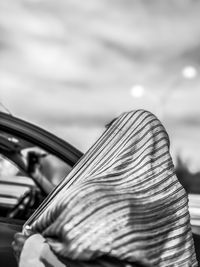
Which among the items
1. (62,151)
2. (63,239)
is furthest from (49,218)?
(62,151)

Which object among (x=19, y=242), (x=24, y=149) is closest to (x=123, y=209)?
(x=19, y=242)

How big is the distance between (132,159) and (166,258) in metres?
0.34

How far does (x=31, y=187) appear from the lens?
14.2 feet

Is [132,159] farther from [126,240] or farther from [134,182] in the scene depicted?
[126,240]

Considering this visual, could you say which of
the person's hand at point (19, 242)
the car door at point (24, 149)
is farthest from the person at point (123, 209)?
the car door at point (24, 149)

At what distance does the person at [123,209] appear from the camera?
1.75 metres

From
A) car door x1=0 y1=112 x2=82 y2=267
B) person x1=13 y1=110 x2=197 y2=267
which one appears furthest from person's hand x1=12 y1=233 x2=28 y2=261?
car door x1=0 y1=112 x2=82 y2=267

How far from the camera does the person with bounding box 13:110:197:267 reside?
69.0 inches

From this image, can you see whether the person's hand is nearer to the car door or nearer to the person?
the person

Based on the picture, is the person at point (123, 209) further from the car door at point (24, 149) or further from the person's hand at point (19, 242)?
the car door at point (24, 149)

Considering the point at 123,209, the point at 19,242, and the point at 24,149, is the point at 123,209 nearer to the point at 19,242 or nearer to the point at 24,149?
the point at 19,242

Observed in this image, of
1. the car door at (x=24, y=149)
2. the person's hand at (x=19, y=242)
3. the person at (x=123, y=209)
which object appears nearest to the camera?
the person at (x=123, y=209)

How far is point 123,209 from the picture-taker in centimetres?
180

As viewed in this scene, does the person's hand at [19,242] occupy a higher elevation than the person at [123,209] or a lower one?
lower
